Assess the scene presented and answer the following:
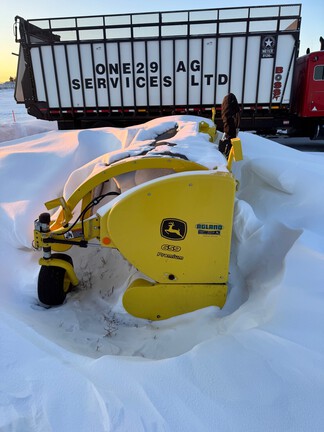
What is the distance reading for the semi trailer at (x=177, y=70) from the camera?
8.59 meters

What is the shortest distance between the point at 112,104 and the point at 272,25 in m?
4.70

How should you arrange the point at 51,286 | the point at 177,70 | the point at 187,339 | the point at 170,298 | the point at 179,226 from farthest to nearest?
the point at 177,70 → the point at 51,286 → the point at 170,298 → the point at 179,226 → the point at 187,339

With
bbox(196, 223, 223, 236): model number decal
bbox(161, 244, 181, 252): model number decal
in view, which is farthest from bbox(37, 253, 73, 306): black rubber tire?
bbox(196, 223, 223, 236): model number decal

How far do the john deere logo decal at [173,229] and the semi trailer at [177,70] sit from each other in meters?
7.76

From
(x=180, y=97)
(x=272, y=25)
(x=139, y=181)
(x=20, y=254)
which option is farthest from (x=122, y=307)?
(x=272, y=25)

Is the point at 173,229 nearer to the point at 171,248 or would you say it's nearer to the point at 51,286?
the point at 171,248

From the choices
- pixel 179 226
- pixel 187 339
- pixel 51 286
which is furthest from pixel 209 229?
pixel 51 286

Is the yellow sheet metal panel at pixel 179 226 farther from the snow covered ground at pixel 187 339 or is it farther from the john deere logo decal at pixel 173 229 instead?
the snow covered ground at pixel 187 339

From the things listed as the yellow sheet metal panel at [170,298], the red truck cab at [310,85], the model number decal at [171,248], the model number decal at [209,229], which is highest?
the red truck cab at [310,85]

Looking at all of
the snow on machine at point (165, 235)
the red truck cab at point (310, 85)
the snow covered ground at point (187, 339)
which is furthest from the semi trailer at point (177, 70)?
the snow on machine at point (165, 235)

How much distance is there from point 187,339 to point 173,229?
2.36 ft

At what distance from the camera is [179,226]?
2285 mm

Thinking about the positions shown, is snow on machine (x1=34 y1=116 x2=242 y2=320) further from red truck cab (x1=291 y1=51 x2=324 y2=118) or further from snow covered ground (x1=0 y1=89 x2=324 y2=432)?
red truck cab (x1=291 y1=51 x2=324 y2=118)

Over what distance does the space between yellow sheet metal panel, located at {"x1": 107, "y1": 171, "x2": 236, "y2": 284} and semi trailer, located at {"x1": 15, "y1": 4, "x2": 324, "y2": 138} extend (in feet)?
25.3
